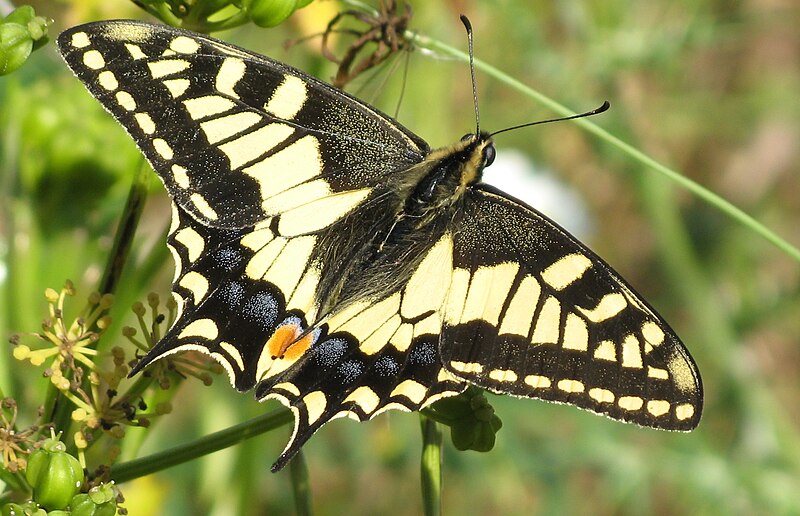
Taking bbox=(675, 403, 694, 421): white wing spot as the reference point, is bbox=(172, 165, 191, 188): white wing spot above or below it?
above

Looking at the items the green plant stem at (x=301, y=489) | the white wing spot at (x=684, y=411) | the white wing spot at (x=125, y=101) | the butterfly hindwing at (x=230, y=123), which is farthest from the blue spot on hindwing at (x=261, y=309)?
the white wing spot at (x=684, y=411)

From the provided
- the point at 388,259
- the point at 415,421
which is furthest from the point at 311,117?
the point at 415,421

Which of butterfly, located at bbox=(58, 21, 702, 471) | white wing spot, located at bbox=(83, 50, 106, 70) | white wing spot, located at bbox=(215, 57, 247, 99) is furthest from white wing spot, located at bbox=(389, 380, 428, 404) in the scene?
white wing spot, located at bbox=(83, 50, 106, 70)

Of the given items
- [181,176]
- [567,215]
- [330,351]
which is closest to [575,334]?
[330,351]

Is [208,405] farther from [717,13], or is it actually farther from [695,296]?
[717,13]

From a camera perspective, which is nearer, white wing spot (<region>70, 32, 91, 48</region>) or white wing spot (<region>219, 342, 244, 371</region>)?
white wing spot (<region>70, 32, 91, 48</region>)

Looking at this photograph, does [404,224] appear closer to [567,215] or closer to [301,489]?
[301,489]

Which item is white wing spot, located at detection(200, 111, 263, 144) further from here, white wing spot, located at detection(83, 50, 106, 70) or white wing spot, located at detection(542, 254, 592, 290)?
white wing spot, located at detection(542, 254, 592, 290)

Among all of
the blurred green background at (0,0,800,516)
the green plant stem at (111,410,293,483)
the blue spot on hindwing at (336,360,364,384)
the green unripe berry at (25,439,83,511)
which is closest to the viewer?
the green unripe berry at (25,439,83,511)
